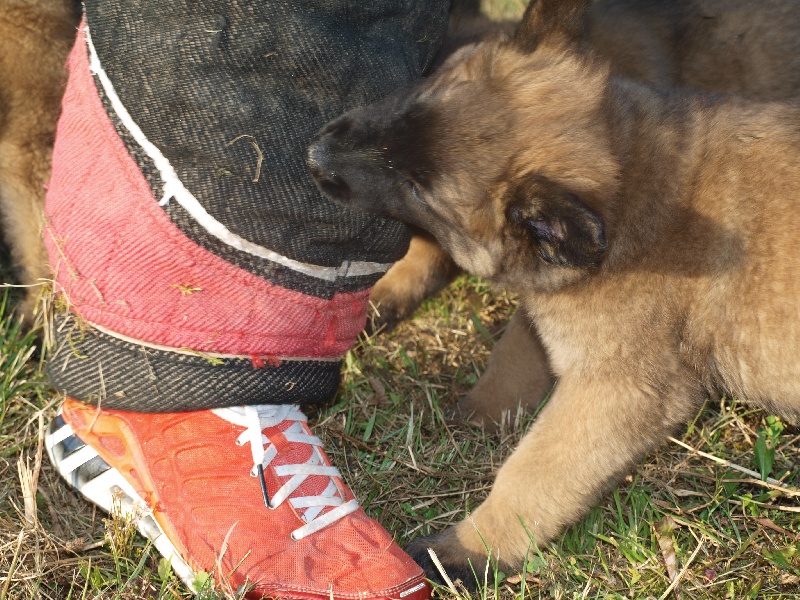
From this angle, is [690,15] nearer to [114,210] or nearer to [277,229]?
[277,229]

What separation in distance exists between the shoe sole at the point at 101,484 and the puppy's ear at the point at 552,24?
170 cm

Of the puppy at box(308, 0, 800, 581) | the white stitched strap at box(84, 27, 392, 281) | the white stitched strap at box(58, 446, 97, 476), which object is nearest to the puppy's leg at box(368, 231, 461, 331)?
the puppy at box(308, 0, 800, 581)

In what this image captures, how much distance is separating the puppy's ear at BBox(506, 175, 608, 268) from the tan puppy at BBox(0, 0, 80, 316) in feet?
5.34

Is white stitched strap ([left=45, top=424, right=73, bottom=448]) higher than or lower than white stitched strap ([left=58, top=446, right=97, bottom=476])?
higher

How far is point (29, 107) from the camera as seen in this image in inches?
120

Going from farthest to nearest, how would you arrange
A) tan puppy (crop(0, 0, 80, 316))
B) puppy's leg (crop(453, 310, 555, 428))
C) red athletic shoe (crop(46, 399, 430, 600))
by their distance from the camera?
puppy's leg (crop(453, 310, 555, 428))
tan puppy (crop(0, 0, 80, 316))
red athletic shoe (crop(46, 399, 430, 600))

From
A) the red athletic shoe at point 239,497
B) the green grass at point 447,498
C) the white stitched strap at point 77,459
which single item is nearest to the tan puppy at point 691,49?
the green grass at point 447,498

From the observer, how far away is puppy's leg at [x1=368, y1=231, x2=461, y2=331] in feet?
11.4

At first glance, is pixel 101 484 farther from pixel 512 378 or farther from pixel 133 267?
pixel 512 378

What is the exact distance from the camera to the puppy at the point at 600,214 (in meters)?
2.49

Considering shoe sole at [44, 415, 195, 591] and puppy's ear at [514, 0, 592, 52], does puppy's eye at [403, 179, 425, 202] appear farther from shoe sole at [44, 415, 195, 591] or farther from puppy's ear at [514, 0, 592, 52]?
shoe sole at [44, 415, 195, 591]

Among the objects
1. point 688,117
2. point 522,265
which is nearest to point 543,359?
point 522,265

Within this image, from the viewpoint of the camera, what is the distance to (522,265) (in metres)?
2.64

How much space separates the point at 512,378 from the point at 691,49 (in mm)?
1385
